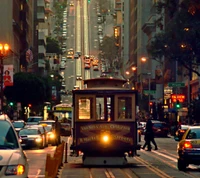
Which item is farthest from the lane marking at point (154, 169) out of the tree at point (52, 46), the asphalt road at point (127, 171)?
the tree at point (52, 46)

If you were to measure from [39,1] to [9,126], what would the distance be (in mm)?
122972

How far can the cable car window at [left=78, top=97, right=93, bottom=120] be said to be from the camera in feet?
90.0

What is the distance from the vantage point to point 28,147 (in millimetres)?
45094

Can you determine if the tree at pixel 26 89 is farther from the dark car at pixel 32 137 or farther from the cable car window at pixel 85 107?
the cable car window at pixel 85 107

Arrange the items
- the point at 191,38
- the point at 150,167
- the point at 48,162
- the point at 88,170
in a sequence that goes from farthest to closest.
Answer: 1. the point at 191,38
2. the point at 150,167
3. the point at 88,170
4. the point at 48,162

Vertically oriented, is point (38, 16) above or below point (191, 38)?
above

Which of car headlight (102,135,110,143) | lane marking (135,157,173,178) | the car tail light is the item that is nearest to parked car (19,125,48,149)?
lane marking (135,157,173,178)

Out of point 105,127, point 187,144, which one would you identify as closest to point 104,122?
point 105,127

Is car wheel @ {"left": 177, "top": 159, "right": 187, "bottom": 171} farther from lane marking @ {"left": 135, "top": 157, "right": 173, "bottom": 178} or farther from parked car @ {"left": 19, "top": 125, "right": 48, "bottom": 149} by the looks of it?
parked car @ {"left": 19, "top": 125, "right": 48, "bottom": 149}

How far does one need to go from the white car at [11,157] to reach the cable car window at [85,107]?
473 inches

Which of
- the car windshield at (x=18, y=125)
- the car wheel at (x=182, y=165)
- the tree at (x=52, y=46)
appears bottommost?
the car wheel at (x=182, y=165)

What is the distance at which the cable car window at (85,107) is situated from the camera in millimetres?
27438

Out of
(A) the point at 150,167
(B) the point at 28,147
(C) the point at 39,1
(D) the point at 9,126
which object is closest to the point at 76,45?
(C) the point at 39,1

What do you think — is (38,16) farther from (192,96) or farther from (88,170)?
(88,170)
